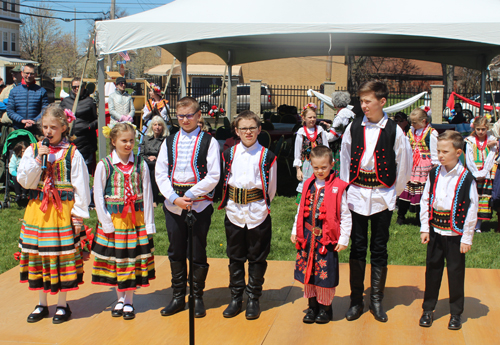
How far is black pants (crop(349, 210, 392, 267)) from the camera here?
386 cm

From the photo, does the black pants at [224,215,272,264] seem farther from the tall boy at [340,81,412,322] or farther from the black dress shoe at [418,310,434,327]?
the black dress shoe at [418,310,434,327]

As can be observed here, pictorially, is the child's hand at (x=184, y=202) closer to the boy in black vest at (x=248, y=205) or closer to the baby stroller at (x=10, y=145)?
the boy in black vest at (x=248, y=205)

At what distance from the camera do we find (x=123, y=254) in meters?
3.86

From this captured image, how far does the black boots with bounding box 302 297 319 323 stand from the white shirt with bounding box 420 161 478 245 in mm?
976

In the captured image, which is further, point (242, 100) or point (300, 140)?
point (242, 100)

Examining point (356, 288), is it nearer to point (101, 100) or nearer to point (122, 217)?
point (122, 217)

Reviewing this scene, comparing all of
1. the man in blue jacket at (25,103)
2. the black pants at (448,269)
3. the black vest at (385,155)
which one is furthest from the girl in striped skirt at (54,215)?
the man in blue jacket at (25,103)

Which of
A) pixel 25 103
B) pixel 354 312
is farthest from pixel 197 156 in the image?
pixel 25 103

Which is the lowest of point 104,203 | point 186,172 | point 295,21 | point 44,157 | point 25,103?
point 104,203

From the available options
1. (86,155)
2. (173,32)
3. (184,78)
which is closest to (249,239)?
(173,32)

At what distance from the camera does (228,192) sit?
3.95 meters

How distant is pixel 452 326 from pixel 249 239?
5.26ft

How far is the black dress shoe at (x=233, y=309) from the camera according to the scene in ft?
13.1

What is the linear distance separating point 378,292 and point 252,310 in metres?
0.97
